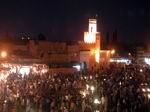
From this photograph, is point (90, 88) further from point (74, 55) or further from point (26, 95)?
point (74, 55)

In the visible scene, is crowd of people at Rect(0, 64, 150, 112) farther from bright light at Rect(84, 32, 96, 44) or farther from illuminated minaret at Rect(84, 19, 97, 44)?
illuminated minaret at Rect(84, 19, 97, 44)

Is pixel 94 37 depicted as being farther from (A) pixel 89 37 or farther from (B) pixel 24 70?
(B) pixel 24 70

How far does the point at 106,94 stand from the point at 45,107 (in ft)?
14.9

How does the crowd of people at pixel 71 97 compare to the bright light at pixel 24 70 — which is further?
the bright light at pixel 24 70

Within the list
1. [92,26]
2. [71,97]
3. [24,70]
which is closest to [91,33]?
[92,26]

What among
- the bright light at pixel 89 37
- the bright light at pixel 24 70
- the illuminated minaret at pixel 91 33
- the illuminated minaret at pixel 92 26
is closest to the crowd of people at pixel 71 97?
the bright light at pixel 24 70

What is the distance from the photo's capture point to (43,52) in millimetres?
59812

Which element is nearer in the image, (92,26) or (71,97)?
(71,97)

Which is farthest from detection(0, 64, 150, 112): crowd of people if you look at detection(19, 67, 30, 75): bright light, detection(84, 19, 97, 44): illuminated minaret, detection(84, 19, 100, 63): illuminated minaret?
detection(84, 19, 97, 44): illuminated minaret

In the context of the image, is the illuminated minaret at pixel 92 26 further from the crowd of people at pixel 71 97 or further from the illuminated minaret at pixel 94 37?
the crowd of people at pixel 71 97

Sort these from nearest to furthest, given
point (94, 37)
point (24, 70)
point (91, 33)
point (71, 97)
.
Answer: point (71, 97) < point (24, 70) < point (94, 37) < point (91, 33)

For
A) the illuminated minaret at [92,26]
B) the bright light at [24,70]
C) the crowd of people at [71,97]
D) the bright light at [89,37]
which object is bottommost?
the crowd of people at [71,97]

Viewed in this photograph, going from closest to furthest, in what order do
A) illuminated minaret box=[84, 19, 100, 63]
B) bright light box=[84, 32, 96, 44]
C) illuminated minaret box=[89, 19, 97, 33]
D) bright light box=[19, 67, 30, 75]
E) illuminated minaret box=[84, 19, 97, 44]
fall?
bright light box=[19, 67, 30, 75]
illuminated minaret box=[84, 19, 100, 63]
bright light box=[84, 32, 96, 44]
illuminated minaret box=[84, 19, 97, 44]
illuminated minaret box=[89, 19, 97, 33]

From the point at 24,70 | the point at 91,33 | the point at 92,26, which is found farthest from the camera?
the point at 92,26
